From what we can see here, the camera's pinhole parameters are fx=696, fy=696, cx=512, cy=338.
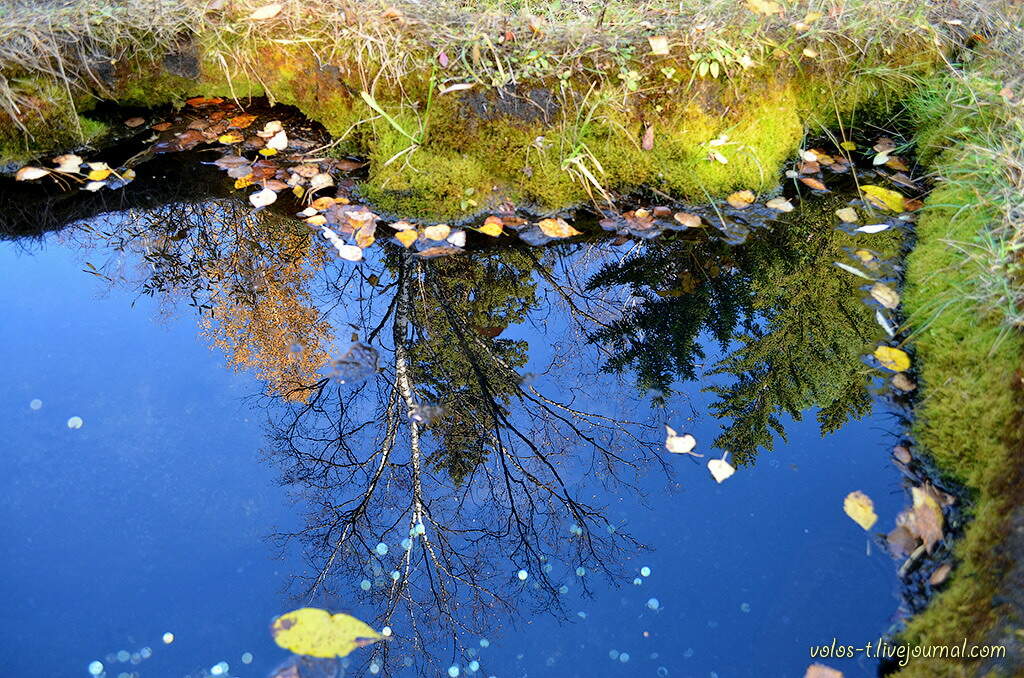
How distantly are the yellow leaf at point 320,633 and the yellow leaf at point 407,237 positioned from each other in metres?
1.46

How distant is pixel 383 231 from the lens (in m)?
2.82

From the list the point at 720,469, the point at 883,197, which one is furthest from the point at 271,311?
the point at 883,197

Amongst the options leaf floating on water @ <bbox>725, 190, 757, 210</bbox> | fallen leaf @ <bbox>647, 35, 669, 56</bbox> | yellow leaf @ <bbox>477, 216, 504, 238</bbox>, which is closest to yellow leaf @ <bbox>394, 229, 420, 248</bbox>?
yellow leaf @ <bbox>477, 216, 504, 238</bbox>

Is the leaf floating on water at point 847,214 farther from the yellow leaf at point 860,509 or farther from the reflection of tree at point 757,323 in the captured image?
the yellow leaf at point 860,509

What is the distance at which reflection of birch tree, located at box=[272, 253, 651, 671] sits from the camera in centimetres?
181

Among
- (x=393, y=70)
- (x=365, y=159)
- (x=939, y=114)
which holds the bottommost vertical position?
(x=939, y=114)

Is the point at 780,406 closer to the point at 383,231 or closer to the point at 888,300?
the point at 888,300

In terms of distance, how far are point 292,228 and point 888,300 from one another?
233cm

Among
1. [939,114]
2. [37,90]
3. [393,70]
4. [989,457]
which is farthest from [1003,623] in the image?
[37,90]

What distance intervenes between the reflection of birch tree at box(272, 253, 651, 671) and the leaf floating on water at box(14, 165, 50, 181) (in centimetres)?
168

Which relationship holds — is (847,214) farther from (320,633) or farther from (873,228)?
(320,633)

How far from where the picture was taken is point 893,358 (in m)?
2.38

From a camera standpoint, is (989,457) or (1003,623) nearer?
(1003,623)

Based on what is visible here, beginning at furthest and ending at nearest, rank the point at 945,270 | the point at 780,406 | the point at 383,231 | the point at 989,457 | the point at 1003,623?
the point at 383,231, the point at 945,270, the point at 780,406, the point at 989,457, the point at 1003,623
